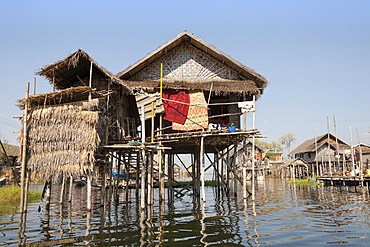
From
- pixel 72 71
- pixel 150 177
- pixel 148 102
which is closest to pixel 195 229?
pixel 150 177

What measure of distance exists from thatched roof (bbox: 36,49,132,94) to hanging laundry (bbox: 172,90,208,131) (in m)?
2.93

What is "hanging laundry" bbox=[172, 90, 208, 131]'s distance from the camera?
13453mm

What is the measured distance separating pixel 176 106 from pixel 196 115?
105cm

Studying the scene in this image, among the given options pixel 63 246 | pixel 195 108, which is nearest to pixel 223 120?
pixel 195 108

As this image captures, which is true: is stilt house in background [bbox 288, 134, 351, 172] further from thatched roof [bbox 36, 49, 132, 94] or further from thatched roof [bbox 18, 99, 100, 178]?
thatched roof [bbox 18, 99, 100, 178]

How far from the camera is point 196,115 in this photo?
13602mm

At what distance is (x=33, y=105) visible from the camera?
36.1 feet

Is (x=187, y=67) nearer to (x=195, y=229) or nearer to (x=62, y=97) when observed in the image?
(x=62, y=97)

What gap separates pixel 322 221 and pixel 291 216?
1.17 meters

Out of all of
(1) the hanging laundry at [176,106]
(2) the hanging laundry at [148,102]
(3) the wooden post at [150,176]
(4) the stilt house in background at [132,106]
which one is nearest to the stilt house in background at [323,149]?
(4) the stilt house in background at [132,106]

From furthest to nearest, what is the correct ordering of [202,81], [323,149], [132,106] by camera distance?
[323,149], [132,106], [202,81]

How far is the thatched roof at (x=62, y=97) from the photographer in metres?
10.4

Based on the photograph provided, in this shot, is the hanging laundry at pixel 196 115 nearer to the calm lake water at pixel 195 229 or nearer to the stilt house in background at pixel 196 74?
the stilt house in background at pixel 196 74

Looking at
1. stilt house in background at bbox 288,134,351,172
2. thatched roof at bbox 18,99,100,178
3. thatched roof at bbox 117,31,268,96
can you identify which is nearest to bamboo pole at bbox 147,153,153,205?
thatched roof at bbox 18,99,100,178
